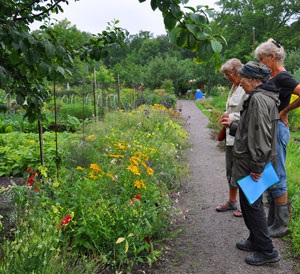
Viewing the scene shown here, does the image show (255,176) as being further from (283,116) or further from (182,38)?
(182,38)

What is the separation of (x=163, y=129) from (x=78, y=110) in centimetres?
483

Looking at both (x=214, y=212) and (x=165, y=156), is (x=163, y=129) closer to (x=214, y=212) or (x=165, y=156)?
(x=165, y=156)

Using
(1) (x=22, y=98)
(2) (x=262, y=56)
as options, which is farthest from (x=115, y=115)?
(1) (x=22, y=98)

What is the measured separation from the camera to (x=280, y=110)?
3115mm

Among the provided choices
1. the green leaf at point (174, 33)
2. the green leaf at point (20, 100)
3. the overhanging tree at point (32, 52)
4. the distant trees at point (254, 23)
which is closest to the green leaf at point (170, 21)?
the green leaf at point (174, 33)

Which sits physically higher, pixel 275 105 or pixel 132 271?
pixel 275 105

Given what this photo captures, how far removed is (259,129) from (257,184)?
51 centimetres

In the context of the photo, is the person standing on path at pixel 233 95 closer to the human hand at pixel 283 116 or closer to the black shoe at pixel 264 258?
the human hand at pixel 283 116

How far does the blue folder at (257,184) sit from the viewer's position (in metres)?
2.58

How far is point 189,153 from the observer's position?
7.45 meters

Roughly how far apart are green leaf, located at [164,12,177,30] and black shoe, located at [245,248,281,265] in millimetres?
2261

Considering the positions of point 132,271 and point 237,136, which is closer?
point 132,271

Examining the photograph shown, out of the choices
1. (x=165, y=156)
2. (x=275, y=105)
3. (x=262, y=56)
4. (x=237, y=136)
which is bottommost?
(x=165, y=156)

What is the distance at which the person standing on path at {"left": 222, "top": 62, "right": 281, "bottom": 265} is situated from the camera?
8.23ft
